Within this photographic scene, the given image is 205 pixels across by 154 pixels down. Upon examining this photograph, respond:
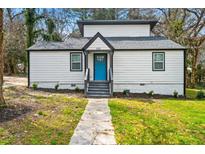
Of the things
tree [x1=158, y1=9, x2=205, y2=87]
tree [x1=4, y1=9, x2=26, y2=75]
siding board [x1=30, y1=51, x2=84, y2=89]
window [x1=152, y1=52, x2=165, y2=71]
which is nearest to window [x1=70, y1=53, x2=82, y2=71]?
siding board [x1=30, y1=51, x2=84, y2=89]

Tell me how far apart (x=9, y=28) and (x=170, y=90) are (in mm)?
20127

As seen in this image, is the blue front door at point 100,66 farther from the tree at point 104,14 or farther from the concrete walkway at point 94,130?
the tree at point 104,14

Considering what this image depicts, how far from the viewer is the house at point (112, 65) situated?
717 inches

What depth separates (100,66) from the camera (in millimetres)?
19031

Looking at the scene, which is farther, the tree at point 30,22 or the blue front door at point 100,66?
the tree at point 30,22

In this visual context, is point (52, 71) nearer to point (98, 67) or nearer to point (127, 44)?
point (98, 67)

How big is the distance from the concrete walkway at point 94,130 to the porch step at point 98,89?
658cm

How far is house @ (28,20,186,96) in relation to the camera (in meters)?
18.2

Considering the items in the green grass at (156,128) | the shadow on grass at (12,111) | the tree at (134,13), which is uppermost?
the tree at (134,13)

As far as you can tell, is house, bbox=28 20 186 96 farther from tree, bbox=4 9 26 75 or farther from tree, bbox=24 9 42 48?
tree, bbox=4 9 26 75

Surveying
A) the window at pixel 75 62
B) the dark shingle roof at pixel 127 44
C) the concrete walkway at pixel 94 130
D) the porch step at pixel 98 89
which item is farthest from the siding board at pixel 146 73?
the concrete walkway at pixel 94 130

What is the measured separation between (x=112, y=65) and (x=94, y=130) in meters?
10.6

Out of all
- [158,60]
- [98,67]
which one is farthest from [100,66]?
[158,60]
